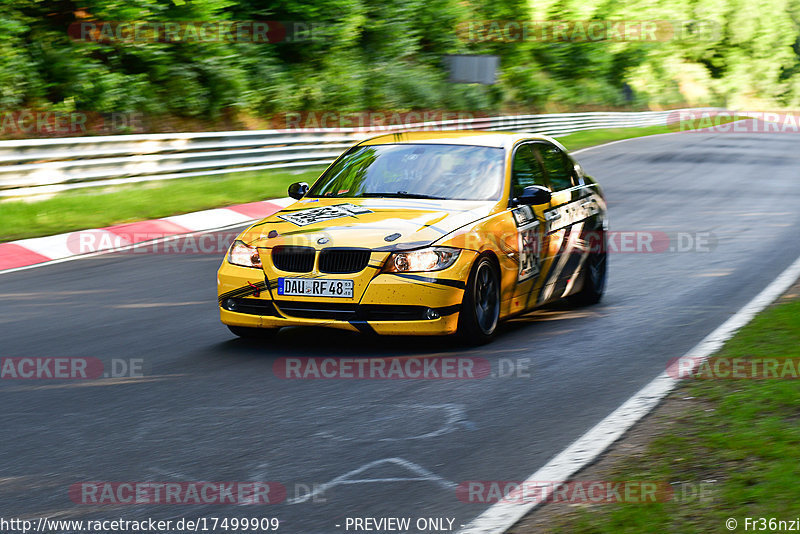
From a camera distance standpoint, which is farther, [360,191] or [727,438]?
[360,191]

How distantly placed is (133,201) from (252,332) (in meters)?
8.89

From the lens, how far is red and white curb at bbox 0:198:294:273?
39.0ft

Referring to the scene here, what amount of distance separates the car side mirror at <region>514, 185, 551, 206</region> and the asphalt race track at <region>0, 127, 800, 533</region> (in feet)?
3.38

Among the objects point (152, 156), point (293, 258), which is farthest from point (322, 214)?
point (152, 156)

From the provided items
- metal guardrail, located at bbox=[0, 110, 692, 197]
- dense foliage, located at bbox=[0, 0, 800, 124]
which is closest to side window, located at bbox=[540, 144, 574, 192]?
metal guardrail, located at bbox=[0, 110, 692, 197]

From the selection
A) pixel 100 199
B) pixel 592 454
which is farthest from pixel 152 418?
pixel 100 199

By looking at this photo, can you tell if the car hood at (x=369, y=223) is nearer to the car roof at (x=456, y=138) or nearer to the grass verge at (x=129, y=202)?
the car roof at (x=456, y=138)

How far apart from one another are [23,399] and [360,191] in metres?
3.17

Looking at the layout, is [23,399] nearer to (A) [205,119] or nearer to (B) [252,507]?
(B) [252,507]

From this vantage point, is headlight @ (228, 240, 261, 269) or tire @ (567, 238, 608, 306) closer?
headlight @ (228, 240, 261, 269)

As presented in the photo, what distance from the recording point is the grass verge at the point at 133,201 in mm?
13766

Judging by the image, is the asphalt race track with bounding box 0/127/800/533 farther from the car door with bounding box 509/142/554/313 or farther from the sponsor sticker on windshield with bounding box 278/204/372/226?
the sponsor sticker on windshield with bounding box 278/204/372/226

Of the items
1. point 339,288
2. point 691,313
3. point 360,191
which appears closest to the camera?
point 339,288

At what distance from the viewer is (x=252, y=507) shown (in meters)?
4.36
